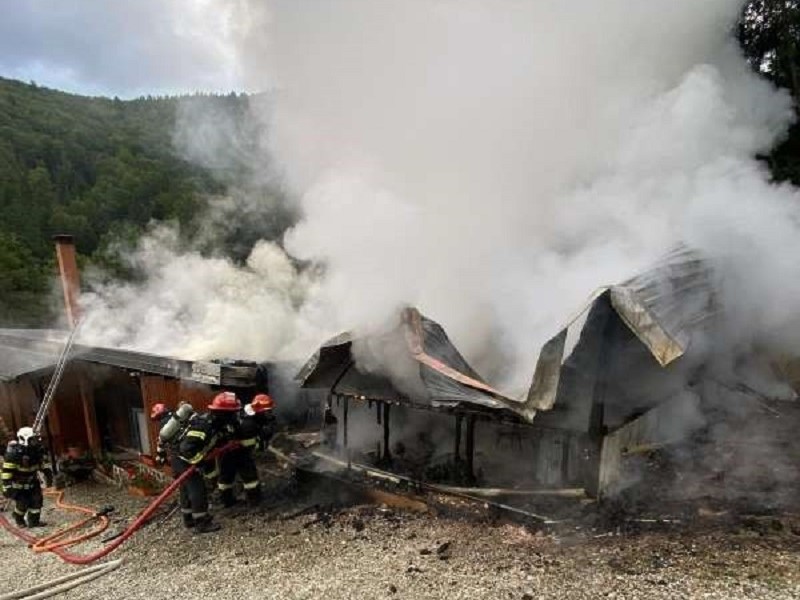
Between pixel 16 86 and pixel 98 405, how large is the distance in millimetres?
62955

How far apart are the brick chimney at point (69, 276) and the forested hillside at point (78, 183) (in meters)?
Answer: 19.5

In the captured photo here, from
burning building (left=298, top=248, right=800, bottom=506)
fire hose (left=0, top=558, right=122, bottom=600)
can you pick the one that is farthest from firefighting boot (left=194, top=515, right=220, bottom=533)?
burning building (left=298, top=248, right=800, bottom=506)

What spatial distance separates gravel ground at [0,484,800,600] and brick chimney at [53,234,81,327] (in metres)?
6.73

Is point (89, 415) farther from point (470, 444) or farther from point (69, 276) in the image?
point (470, 444)

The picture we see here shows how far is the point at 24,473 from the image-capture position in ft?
26.6

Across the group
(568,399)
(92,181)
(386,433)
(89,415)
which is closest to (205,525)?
(386,433)

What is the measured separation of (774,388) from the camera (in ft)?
29.7

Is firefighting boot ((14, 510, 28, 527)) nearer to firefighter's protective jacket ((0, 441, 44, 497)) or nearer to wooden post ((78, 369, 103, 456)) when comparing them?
firefighter's protective jacket ((0, 441, 44, 497))

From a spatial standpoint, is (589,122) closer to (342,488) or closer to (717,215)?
(717,215)

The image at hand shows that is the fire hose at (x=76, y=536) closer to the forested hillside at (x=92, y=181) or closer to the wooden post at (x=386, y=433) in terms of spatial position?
the wooden post at (x=386, y=433)

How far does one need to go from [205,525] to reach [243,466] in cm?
A: 77

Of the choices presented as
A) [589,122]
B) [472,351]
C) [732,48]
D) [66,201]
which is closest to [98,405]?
[472,351]

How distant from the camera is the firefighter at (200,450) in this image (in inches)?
269

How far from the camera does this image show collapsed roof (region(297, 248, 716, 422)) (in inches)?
191
